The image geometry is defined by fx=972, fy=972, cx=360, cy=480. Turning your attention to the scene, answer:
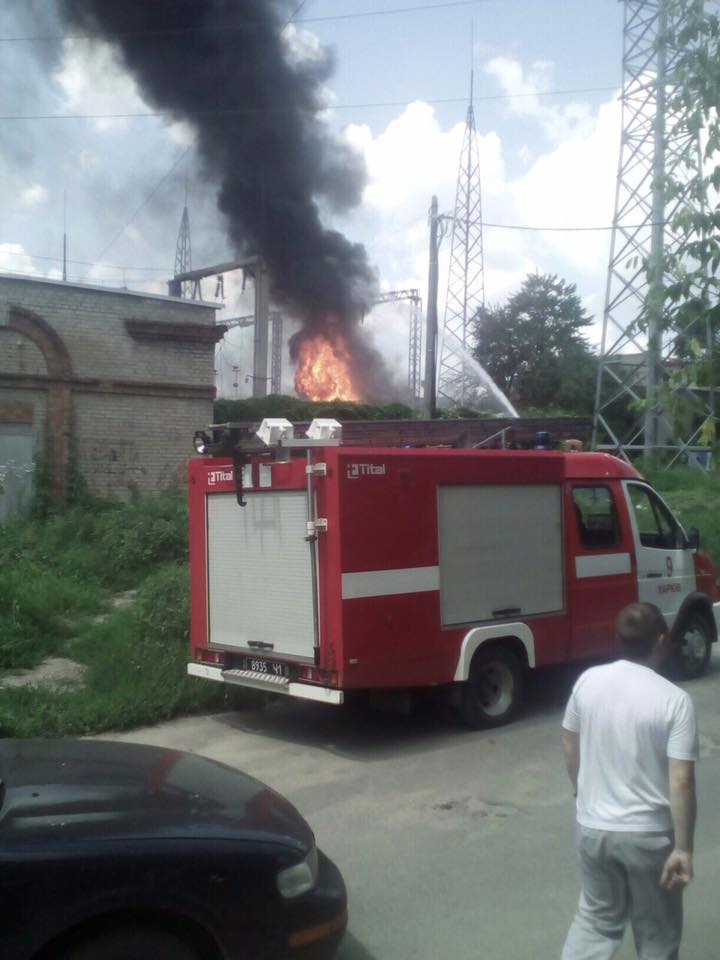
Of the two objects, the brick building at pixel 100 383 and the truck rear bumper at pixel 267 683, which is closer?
the truck rear bumper at pixel 267 683

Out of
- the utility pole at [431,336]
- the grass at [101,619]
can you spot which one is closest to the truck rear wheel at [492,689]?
the grass at [101,619]

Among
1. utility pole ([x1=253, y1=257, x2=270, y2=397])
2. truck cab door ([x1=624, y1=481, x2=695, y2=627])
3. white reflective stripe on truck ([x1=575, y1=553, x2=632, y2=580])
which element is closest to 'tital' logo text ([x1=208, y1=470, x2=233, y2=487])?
white reflective stripe on truck ([x1=575, y1=553, x2=632, y2=580])

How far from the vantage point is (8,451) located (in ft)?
58.4

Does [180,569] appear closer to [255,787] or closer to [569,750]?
[255,787]

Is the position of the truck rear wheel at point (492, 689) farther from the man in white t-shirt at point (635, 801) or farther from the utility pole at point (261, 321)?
the utility pole at point (261, 321)

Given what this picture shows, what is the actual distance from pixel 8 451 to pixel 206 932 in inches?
621

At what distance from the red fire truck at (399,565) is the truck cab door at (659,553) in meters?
0.19

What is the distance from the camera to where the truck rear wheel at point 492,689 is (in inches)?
323

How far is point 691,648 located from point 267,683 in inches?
201

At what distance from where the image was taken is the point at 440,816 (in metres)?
6.20

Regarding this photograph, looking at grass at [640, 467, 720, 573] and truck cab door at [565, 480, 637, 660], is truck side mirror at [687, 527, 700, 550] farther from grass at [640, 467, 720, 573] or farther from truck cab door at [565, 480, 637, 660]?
grass at [640, 467, 720, 573]

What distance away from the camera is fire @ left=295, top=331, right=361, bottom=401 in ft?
105

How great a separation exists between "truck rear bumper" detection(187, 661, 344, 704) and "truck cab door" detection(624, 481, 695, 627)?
12.6ft

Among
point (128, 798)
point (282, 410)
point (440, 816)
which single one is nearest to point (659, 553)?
point (440, 816)
